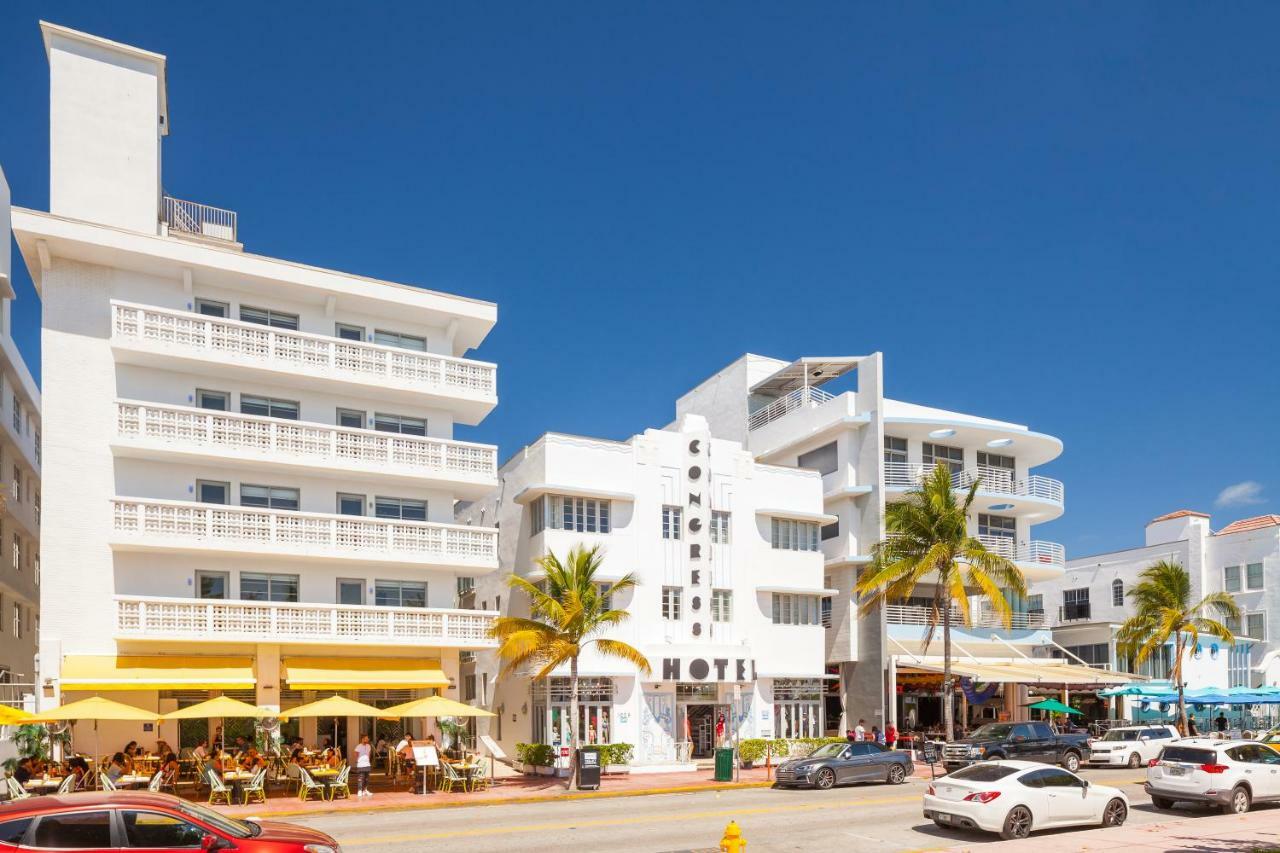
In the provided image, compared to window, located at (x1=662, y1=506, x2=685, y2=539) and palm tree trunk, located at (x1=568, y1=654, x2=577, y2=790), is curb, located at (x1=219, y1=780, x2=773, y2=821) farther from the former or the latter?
Result: window, located at (x1=662, y1=506, x2=685, y2=539)

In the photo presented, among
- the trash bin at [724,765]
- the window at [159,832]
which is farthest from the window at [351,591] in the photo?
the window at [159,832]

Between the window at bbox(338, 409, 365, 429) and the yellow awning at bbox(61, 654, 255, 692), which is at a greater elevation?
the window at bbox(338, 409, 365, 429)

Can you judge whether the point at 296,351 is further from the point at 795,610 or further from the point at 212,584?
the point at 795,610

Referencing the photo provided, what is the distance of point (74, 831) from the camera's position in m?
13.5

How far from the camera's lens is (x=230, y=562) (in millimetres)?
33531

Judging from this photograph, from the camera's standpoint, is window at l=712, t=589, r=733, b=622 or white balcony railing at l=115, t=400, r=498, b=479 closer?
white balcony railing at l=115, t=400, r=498, b=479

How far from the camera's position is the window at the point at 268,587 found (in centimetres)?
3388

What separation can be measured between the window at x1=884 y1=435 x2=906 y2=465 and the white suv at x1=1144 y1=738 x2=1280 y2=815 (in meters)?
24.9

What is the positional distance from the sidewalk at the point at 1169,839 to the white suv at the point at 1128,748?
15030mm

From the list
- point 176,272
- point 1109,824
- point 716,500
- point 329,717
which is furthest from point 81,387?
point 1109,824

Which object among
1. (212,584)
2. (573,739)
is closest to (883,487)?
(573,739)

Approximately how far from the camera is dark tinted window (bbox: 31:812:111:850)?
1338 centimetres

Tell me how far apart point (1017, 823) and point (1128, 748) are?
63.7ft

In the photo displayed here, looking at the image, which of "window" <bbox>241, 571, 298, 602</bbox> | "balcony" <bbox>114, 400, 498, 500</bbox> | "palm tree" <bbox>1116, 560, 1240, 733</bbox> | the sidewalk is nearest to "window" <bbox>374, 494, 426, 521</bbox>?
"balcony" <bbox>114, 400, 498, 500</bbox>
